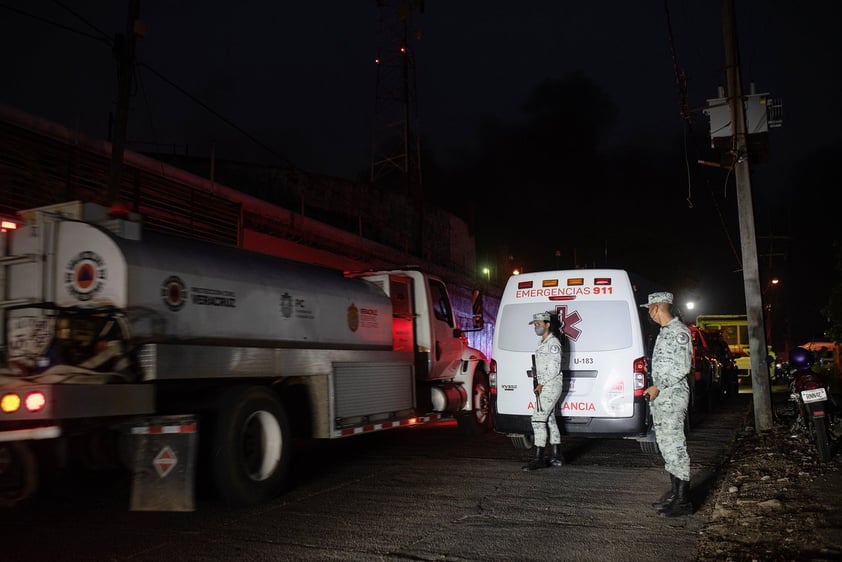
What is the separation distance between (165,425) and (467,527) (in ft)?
8.68

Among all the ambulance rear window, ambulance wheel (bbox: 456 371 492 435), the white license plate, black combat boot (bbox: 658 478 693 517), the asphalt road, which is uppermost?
the ambulance rear window

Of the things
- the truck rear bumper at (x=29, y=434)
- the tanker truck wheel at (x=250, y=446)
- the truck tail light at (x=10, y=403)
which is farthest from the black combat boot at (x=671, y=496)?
the truck tail light at (x=10, y=403)

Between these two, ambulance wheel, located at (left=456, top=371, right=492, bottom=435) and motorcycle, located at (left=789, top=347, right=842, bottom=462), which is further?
ambulance wheel, located at (left=456, top=371, right=492, bottom=435)

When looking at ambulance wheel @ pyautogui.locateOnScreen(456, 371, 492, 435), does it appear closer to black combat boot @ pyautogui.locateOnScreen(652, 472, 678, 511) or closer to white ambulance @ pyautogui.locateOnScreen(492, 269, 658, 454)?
white ambulance @ pyautogui.locateOnScreen(492, 269, 658, 454)

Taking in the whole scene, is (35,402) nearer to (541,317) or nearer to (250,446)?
(250,446)

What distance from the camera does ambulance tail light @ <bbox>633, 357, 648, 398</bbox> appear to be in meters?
8.10

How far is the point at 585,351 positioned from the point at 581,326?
1.03ft

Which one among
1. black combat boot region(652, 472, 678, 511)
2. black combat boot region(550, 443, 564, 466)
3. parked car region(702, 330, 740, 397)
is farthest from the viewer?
parked car region(702, 330, 740, 397)

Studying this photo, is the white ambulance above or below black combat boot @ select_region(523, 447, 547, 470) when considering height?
above

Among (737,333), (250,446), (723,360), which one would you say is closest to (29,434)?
(250,446)

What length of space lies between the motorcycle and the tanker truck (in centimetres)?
508

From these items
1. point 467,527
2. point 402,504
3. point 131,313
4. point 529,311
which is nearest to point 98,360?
point 131,313

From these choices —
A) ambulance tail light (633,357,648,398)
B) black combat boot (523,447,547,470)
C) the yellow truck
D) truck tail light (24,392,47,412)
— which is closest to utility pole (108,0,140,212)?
truck tail light (24,392,47,412)

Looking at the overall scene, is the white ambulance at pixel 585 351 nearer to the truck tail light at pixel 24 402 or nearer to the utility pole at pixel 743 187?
the utility pole at pixel 743 187
